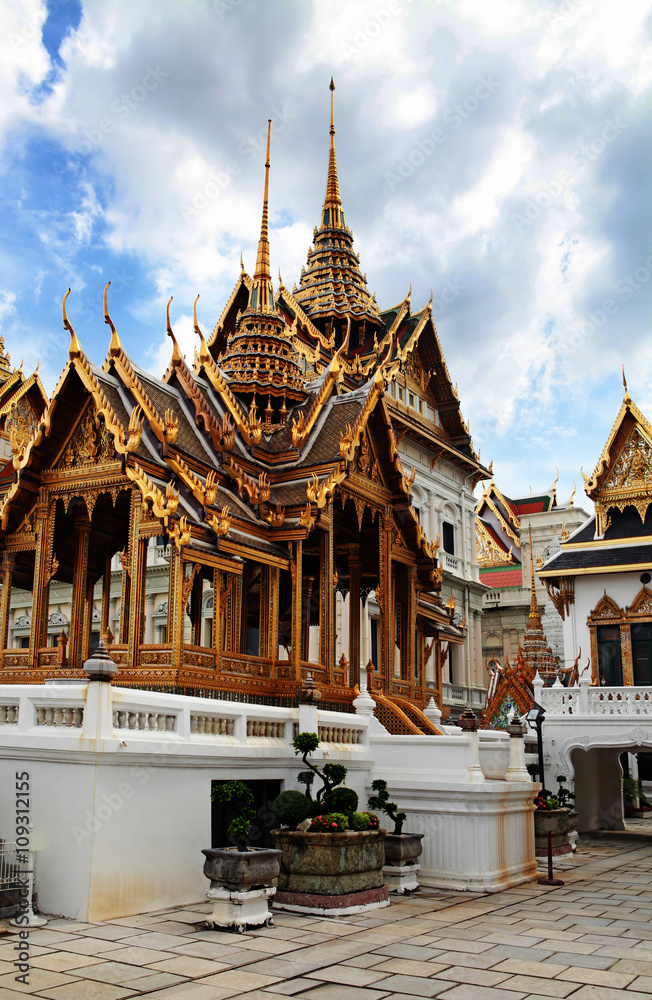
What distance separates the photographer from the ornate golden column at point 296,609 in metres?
12.6

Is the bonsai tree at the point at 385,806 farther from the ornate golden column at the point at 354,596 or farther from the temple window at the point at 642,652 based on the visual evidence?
the temple window at the point at 642,652

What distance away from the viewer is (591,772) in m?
24.6

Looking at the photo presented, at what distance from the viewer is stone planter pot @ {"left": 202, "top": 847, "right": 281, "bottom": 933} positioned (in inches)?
331

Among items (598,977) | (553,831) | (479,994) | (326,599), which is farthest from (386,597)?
(479,994)

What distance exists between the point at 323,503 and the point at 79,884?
6220 millimetres

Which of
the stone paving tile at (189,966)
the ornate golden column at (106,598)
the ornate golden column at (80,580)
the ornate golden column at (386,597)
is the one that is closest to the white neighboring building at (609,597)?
the ornate golden column at (386,597)

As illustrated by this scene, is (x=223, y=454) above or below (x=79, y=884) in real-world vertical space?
above

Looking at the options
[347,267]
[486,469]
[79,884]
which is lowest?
[79,884]

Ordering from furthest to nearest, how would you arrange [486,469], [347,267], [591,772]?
[486,469], [347,267], [591,772]

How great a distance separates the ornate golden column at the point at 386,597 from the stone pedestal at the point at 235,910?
20.8 ft

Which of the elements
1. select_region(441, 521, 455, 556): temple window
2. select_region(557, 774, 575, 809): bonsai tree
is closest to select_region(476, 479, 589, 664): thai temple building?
select_region(441, 521, 455, 556): temple window

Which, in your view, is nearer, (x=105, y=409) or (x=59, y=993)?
(x=59, y=993)

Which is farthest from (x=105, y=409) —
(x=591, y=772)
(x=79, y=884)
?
(x=591, y=772)

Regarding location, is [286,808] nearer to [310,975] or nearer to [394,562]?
[310,975]
